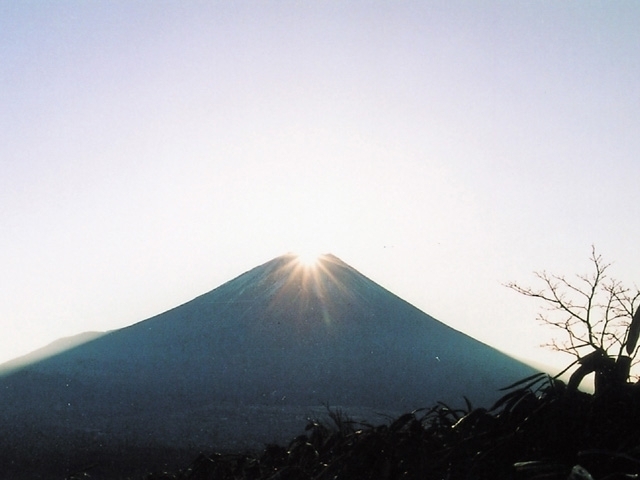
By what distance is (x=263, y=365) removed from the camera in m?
128

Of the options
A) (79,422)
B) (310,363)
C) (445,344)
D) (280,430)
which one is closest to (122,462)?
(280,430)

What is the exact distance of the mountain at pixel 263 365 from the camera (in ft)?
354

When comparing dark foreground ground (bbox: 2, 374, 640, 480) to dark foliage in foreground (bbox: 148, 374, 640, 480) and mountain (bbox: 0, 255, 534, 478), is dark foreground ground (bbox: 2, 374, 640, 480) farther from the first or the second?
mountain (bbox: 0, 255, 534, 478)

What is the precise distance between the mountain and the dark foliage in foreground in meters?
92.4

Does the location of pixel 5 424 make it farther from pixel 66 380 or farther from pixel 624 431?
pixel 624 431

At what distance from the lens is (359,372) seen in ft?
418

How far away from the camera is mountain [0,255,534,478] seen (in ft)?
354

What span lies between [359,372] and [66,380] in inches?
2092

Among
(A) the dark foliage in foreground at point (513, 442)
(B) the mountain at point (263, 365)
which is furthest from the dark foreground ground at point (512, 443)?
(B) the mountain at point (263, 365)

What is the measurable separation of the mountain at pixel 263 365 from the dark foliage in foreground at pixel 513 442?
92.4 m

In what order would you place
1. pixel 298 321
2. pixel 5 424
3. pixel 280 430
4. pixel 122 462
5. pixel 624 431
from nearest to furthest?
pixel 624 431 < pixel 122 462 < pixel 280 430 < pixel 5 424 < pixel 298 321

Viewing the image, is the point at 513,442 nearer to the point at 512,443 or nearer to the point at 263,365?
the point at 512,443

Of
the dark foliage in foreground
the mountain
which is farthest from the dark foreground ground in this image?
the mountain

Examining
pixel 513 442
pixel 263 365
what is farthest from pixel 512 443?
pixel 263 365
